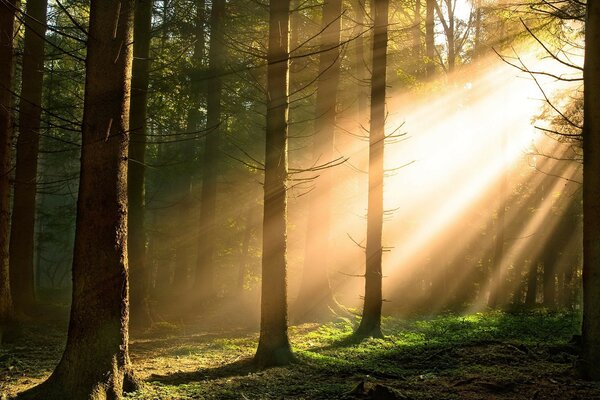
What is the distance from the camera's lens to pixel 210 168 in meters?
19.5

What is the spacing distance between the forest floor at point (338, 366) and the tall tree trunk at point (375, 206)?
0.56 m

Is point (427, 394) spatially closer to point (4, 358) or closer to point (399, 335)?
point (399, 335)

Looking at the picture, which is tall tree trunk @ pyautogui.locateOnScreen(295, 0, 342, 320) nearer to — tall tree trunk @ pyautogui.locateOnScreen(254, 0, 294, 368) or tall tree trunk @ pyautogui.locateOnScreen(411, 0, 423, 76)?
tall tree trunk @ pyautogui.locateOnScreen(254, 0, 294, 368)

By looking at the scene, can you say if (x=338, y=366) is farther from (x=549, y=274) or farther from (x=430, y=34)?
(x=549, y=274)

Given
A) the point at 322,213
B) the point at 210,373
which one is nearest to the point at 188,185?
the point at 322,213

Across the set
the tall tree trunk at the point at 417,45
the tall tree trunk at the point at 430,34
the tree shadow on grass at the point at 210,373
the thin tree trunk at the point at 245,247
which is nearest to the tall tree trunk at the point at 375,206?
the tree shadow on grass at the point at 210,373

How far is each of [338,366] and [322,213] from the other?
692 cm

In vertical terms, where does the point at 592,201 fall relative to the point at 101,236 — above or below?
above

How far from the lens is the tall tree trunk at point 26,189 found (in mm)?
12734

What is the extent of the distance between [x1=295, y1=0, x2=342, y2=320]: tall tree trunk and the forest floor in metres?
1.48

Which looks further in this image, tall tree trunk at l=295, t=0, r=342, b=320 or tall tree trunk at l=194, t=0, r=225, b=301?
tall tree trunk at l=194, t=0, r=225, b=301

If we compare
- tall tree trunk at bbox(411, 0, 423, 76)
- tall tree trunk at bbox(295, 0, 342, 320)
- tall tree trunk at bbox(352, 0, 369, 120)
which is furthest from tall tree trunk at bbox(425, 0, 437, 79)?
tall tree trunk at bbox(295, 0, 342, 320)

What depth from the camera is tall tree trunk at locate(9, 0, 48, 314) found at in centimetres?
1273

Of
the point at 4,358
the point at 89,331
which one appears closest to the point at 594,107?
the point at 89,331
